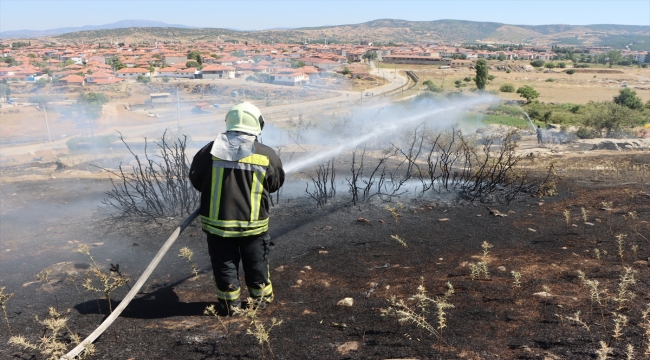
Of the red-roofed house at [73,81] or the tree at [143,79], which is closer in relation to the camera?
the red-roofed house at [73,81]

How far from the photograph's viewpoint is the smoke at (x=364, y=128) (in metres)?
15.2

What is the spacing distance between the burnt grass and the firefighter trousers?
236 mm

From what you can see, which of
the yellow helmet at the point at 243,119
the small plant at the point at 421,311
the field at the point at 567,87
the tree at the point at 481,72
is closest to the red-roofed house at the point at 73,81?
the field at the point at 567,87

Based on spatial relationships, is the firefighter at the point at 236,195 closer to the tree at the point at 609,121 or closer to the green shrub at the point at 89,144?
the green shrub at the point at 89,144

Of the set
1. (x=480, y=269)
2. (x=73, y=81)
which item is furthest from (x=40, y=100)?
(x=480, y=269)

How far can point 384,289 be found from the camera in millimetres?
3938

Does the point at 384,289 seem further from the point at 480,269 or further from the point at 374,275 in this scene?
the point at 480,269

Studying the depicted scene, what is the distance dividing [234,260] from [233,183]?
63 centimetres

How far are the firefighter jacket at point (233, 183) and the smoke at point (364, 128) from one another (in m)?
6.62

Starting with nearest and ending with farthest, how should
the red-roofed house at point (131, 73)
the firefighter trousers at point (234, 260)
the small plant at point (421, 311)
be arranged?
the small plant at point (421, 311) → the firefighter trousers at point (234, 260) → the red-roofed house at point (131, 73)

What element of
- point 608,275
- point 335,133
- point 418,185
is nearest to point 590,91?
point 335,133

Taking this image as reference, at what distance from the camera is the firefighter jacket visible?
11.1 feet

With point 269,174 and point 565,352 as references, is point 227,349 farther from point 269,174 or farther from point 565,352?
point 565,352

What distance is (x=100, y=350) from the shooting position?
3061mm
